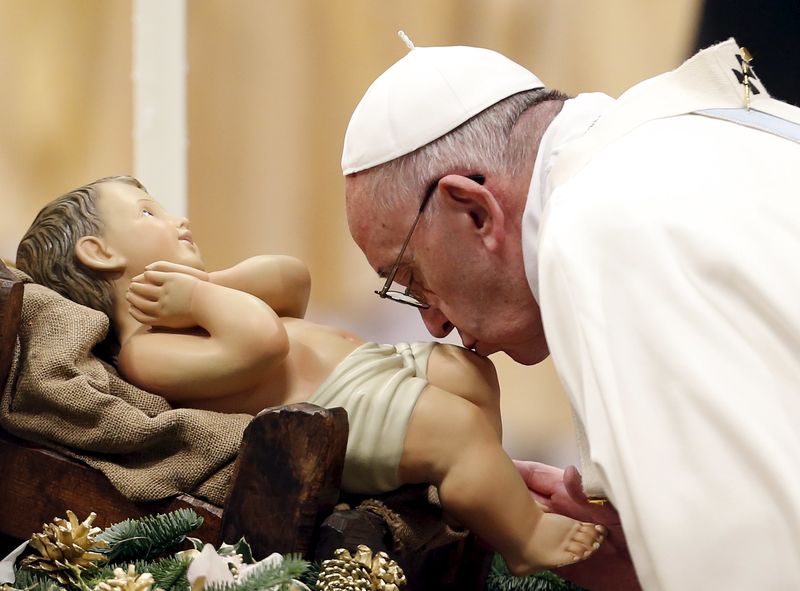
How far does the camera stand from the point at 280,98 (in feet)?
10.3

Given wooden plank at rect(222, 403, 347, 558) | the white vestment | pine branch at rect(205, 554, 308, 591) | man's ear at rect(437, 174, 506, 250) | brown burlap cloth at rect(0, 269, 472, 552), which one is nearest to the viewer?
the white vestment

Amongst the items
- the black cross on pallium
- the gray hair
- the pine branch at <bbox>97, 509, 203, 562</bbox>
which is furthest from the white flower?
the black cross on pallium

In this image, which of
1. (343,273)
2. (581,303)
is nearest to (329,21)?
(343,273)

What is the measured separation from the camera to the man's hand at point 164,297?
64.5 inches

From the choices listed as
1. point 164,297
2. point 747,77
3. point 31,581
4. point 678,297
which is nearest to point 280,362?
point 164,297

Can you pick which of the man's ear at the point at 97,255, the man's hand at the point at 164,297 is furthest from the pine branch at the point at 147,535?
the man's ear at the point at 97,255

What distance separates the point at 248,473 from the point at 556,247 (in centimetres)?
50

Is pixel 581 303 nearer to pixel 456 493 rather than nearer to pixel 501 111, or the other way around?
pixel 456 493

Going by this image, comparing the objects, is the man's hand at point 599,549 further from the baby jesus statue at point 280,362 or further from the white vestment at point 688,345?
the white vestment at point 688,345

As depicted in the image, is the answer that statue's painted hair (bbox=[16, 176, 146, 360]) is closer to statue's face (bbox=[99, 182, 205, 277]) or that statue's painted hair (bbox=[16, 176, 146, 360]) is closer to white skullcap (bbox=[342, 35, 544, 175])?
statue's face (bbox=[99, 182, 205, 277])

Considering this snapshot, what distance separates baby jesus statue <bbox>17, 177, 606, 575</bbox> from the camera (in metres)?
1.54

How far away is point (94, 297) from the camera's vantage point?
5.78 feet

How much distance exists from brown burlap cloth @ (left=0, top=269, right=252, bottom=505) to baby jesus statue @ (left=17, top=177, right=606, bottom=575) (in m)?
0.08

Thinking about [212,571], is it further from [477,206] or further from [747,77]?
[747,77]
